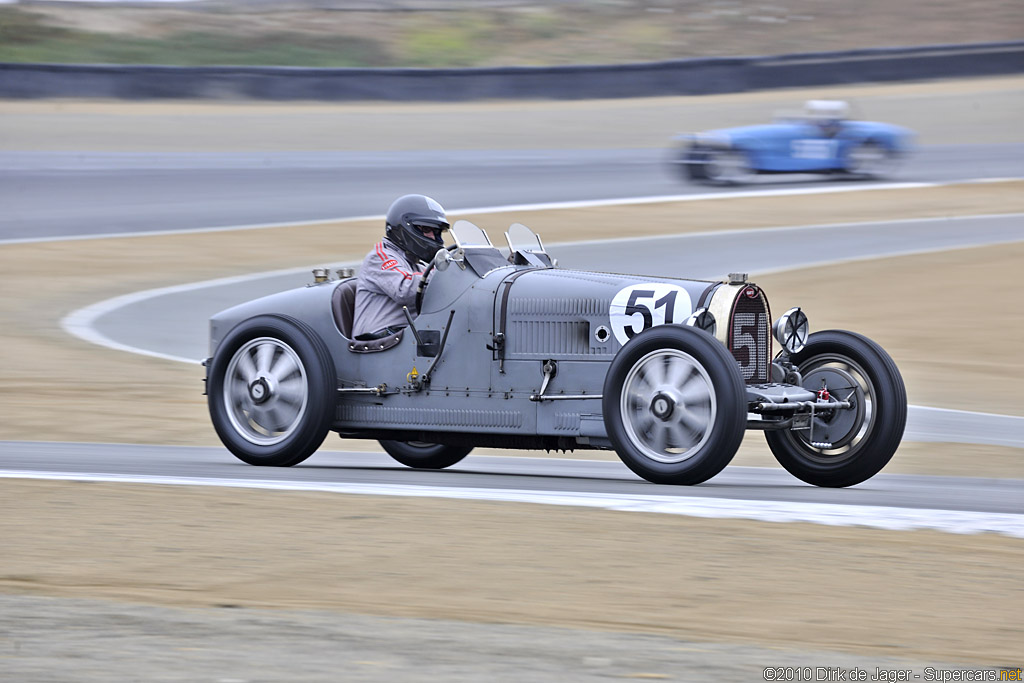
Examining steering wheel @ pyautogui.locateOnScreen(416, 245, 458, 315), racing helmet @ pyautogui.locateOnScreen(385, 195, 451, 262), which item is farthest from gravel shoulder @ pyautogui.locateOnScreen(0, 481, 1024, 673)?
racing helmet @ pyautogui.locateOnScreen(385, 195, 451, 262)

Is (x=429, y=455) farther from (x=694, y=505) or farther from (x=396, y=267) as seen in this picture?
(x=694, y=505)

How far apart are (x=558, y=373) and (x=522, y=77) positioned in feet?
94.7

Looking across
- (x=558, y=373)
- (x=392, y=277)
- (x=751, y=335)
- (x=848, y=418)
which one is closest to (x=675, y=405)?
(x=751, y=335)

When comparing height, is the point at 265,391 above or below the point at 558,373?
below

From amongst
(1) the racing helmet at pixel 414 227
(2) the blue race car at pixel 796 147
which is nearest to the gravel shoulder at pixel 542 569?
(1) the racing helmet at pixel 414 227

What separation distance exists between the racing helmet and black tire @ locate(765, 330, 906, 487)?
7.34ft

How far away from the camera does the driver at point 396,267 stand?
9008mm

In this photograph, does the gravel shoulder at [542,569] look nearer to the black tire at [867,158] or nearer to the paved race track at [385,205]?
the paved race track at [385,205]

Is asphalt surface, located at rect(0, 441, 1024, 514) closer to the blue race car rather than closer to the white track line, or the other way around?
the white track line

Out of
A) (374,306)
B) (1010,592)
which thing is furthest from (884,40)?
(1010,592)

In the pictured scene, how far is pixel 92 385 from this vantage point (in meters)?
13.8

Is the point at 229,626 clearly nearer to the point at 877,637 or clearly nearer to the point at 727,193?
the point at 877,637

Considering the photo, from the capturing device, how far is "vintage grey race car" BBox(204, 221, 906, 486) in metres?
7.83

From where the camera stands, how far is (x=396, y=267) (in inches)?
357
